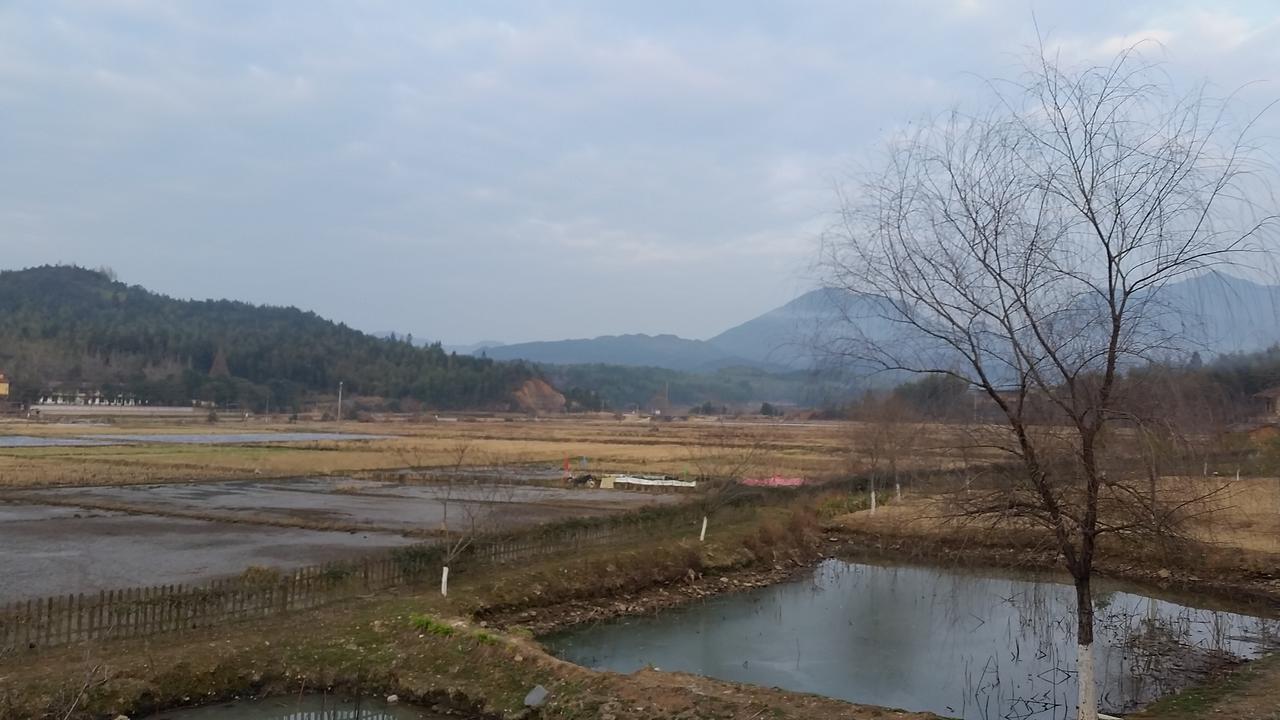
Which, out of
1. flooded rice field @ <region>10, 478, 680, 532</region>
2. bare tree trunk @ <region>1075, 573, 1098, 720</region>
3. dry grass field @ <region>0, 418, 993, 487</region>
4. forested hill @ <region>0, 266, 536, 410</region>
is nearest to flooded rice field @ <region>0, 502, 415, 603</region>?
flooded rice field @ <region>10, 478, 680, 532</region>

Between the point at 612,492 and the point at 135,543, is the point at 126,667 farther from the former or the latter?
the point at 612,492

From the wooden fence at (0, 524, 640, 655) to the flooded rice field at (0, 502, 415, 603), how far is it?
3.66 m

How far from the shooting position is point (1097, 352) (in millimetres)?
9820

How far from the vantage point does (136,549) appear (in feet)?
82.2

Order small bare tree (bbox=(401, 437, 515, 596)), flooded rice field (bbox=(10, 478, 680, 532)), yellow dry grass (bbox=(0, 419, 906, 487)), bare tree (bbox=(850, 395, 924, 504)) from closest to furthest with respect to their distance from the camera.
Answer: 1. small bare tree (bbox=(401, 437, 515, 596))
2. flooded rice field (bbox=(10, 478, 680, 532))
3. bare tree (bbox=(850, 395, 924, 504))
4. yellow dry grass (bbox=(0, 419, 906, 487))

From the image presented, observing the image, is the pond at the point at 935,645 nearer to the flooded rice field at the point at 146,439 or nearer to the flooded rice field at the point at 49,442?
the flooded rice field at the point at 49,442

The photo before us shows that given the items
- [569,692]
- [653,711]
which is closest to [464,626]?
[569,692]

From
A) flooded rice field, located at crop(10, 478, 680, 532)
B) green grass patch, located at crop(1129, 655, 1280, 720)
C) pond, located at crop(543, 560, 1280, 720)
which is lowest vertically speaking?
pond, located at crop(543, 560, 1280, 720)

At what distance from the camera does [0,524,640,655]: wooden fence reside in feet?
45.6

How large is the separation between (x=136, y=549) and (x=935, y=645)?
2162 centimetres

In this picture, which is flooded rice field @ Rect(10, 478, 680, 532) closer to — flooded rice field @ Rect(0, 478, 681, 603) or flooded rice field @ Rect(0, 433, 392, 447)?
flooded rice field @ Rect(0, 478, 681, 603)

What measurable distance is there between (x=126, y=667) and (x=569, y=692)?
674 centimetres

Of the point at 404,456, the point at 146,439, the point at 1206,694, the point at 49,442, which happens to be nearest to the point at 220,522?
the point at 1206,694

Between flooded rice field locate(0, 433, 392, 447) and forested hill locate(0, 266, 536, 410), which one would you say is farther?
forested hill locate(0, 266, 536, 410)
